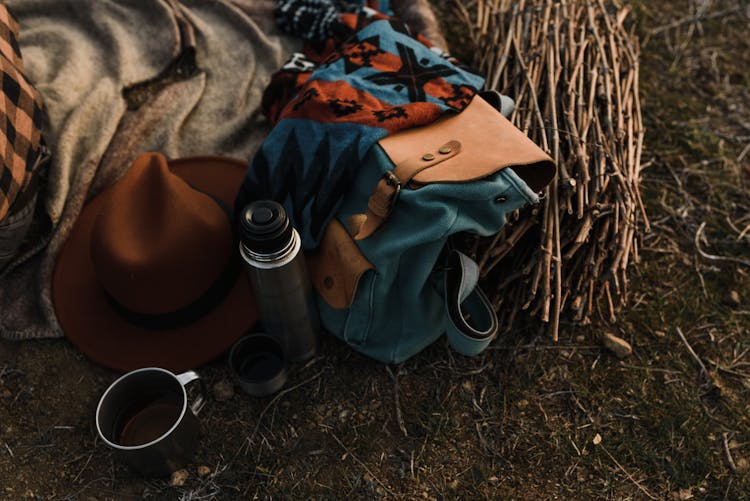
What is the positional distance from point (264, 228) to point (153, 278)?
1.21ft

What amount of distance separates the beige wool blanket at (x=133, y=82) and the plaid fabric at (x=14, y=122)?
0.48 ft

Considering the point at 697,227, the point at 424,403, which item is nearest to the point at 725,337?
the point at 697,227

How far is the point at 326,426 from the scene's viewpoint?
5.39ft

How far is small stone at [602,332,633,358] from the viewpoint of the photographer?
176 centimetres

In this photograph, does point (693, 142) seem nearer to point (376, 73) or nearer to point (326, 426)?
point (376, 73)

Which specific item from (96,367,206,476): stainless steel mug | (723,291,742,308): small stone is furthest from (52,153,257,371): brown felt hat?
(723,291,742,308): small stone

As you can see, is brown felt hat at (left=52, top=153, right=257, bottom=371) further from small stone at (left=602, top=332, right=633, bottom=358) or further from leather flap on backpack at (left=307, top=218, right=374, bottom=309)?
small stone at (left=602, top=332, right=633, bottom=358)

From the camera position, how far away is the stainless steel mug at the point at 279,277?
52.9 inches

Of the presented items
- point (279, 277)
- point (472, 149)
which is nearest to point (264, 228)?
point (279, 277)

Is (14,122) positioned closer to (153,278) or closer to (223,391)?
(153,278)

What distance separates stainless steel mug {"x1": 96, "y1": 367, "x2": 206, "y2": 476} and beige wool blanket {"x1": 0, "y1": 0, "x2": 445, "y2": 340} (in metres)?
0.56

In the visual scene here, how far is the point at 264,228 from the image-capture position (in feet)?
4.36

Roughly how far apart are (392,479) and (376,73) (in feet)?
3.64

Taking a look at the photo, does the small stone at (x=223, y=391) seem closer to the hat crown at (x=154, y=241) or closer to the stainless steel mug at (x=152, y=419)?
the stainless steel mug at (x=152, y=419)
